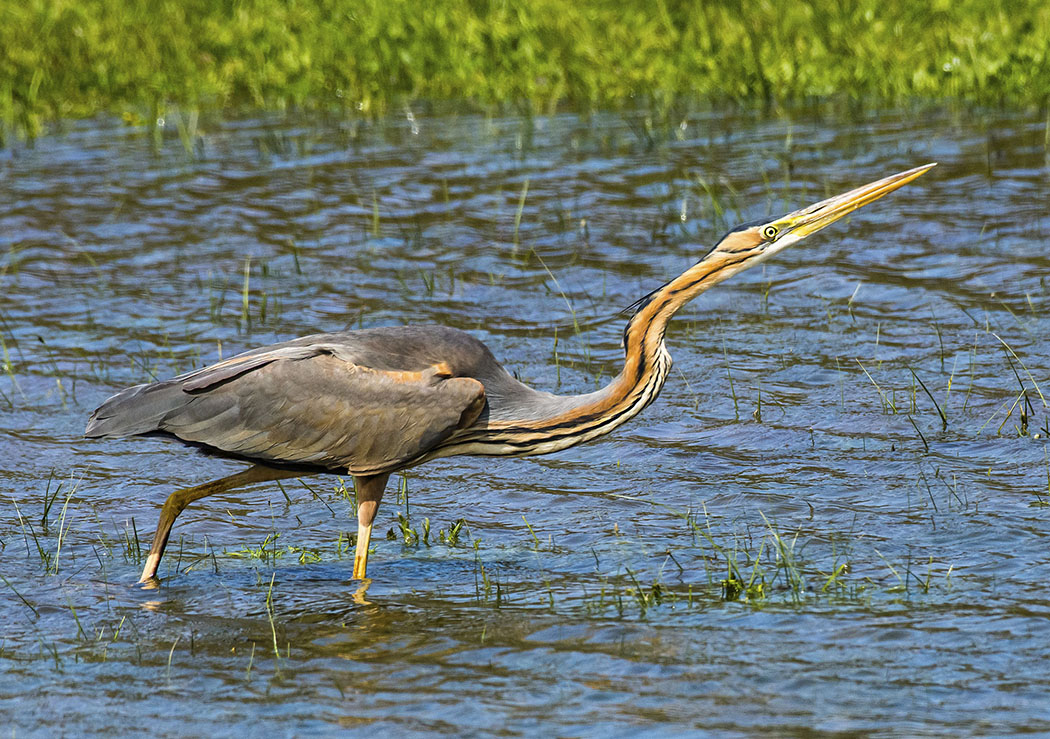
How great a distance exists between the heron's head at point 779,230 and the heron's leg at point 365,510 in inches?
63.6

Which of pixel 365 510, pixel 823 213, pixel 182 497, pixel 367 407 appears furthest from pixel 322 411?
pixel 823 213

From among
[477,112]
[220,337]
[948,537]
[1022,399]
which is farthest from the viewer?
[477,112]

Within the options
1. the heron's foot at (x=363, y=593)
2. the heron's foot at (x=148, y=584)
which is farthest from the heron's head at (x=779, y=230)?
the heron's foot at (x=148, y=584)

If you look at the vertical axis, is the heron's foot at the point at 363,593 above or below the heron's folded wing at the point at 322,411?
below

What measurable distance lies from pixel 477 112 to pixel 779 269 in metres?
5.16

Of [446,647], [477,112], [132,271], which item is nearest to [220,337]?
[132,271]

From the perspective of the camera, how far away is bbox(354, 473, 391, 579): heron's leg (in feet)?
19.5

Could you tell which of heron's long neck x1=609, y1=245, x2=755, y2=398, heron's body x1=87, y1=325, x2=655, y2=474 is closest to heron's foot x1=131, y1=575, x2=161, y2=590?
heron's body x1=87, y1=325, x2=655, y2=474

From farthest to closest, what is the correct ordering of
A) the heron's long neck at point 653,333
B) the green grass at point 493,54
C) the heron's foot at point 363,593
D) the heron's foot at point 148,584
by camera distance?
the green grass at point 493,54 < the heron's foot at point 148,584 < the heron's long neck at point 653,333 < the heron's foot at point 363,593

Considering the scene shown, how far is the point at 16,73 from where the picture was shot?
593 inches

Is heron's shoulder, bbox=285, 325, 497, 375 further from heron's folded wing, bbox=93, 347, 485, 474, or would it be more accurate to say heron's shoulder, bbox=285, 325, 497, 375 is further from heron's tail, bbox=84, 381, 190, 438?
heron's tail, bbox=84, 381, 190, 438

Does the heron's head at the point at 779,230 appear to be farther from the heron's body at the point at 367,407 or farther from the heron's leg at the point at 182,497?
the heron's leg at the point at 182,497

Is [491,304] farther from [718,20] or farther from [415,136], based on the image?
[718,20]

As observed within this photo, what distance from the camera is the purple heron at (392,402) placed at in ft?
19.5
